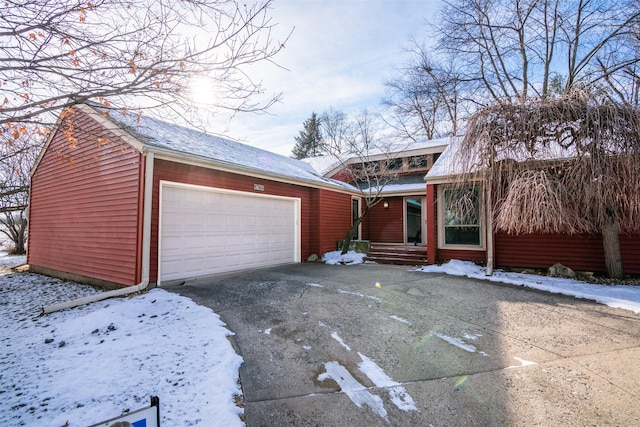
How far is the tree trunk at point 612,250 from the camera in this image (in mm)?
6922

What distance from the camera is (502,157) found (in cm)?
694

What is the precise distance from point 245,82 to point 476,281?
6.57 metres

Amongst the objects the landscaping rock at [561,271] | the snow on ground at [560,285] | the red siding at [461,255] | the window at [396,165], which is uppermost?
the window at [396,165]

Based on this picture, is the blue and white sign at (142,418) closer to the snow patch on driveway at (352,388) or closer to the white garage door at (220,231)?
the snow patch on driveway at (352,388)

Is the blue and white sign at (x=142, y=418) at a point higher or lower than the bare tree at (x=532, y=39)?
lower

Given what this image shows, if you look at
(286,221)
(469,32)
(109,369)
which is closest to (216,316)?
(109,369)

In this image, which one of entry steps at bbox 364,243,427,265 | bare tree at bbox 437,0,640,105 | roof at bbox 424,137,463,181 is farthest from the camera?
bare tree at bbox 437,0,640,105

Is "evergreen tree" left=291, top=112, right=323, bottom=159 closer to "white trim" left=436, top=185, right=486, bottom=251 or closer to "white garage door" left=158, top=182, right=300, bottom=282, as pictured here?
"white garage door" left=158, top=182, right=300, bottom=282

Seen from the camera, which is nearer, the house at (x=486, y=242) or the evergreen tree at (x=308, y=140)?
the house at (x=486, y=242)

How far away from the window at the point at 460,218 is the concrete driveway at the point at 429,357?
292cm

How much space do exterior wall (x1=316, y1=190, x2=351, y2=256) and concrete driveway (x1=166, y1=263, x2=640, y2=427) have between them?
4954mm

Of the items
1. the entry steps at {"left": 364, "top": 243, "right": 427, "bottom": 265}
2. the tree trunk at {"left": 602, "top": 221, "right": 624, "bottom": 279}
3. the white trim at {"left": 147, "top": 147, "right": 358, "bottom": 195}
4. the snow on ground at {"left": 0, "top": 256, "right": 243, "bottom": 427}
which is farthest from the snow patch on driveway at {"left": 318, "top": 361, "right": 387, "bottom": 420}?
the tree trunk at {"left": 602, "top": 221, "right": 624, "bottom": 279}

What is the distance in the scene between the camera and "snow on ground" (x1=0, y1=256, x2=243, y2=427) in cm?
230

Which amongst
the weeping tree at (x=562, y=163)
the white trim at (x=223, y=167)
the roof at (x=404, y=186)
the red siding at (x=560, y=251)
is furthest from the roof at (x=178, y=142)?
the red siding at (x=560, y=251)
